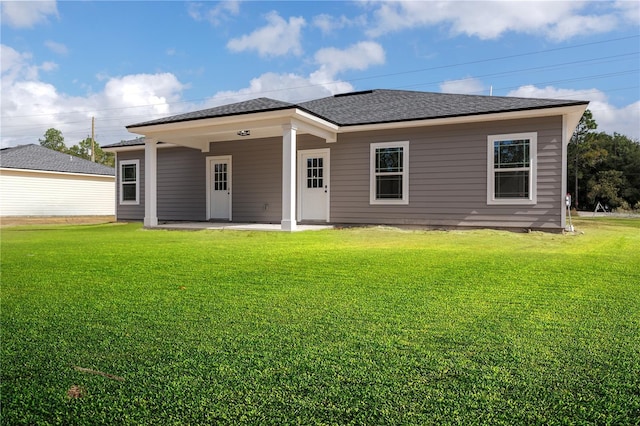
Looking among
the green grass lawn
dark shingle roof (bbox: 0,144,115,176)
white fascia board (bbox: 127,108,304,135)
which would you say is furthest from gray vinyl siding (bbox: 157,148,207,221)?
dark shingle roof (bbox: 0,144,115,176)

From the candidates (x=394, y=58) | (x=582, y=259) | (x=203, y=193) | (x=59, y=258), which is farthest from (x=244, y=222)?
(x=582, y=259)

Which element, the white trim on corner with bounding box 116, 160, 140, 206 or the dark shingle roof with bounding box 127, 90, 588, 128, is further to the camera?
the white trim on corner with bounding box 116, 160, 140, 206

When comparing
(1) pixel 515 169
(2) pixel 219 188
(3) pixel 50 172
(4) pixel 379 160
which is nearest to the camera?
(1) pixel 515 169

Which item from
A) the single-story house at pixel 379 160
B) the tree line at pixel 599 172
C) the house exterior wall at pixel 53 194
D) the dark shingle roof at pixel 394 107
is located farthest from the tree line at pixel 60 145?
the tree line at pixel 599 172

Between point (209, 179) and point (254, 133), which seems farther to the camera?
point (209, 179)

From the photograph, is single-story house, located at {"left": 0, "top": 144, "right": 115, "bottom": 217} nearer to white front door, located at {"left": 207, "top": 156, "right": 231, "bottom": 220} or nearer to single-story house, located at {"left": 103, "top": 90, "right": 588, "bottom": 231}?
single-story house, located at {"left": 103, "top": 90, "right": 588, "bottom": 231}

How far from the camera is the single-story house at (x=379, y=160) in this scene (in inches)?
391

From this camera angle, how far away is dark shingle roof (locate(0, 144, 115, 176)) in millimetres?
22109

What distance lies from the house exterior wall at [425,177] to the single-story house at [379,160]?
0.03 meters

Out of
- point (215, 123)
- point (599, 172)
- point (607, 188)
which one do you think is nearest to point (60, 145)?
point (215, 123)

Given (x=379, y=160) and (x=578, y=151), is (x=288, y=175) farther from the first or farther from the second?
(x=578, y=151)

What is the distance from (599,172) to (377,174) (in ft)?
107

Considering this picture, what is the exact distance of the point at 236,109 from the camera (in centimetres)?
1096

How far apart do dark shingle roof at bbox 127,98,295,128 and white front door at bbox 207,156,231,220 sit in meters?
2.41
